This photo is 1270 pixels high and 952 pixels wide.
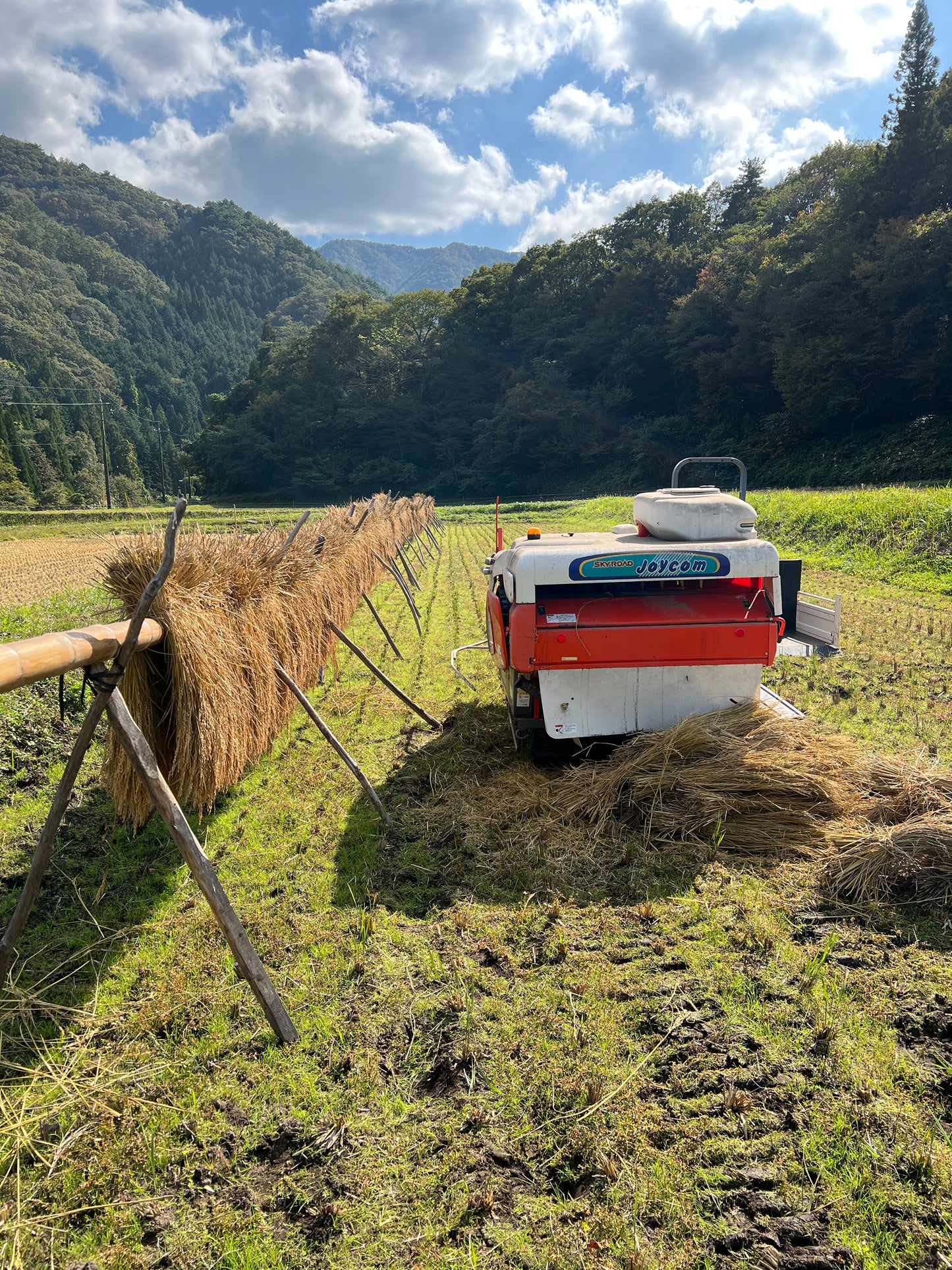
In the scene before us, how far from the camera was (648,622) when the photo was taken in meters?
4.88

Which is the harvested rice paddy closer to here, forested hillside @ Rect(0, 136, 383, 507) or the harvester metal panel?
the harvester metal panel

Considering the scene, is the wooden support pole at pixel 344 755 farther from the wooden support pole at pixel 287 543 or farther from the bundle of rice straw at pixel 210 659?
the wooden support pole at pixel 287 543

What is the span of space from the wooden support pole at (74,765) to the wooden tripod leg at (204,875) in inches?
3.0

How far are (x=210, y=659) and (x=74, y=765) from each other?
1.24m

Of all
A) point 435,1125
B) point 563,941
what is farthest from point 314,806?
point 435,1125

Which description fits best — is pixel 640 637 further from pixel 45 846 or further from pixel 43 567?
pixel 43 567

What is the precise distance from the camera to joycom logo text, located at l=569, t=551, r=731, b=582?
16.1 feet

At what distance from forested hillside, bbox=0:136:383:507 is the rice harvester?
62905mm

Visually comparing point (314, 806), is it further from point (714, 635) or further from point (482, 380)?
point (482, 380)

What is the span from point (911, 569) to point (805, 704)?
809 centimetres

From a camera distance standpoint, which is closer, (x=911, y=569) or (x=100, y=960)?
(x=100, y=960)

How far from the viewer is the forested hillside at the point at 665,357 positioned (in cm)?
3466

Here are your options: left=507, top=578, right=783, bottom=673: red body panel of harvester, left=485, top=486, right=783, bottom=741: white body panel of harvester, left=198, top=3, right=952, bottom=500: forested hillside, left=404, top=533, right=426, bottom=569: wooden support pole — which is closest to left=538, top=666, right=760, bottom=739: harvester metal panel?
left=485, top=486, right=783, bottom=741: white body panel of harvester

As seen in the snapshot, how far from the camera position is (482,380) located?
62875 mm
